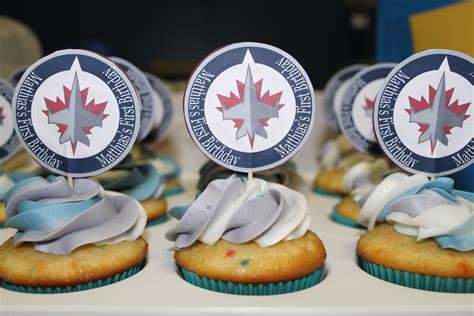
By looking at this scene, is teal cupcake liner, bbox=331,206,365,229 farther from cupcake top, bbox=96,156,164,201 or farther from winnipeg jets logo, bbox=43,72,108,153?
winnipeg jets logo, bbox=43,72,108,153

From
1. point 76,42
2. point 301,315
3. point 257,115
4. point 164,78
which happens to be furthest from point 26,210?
point 76,42

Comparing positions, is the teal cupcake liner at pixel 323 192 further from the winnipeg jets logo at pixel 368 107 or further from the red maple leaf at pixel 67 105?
the red maple leaf at pixel 67 105

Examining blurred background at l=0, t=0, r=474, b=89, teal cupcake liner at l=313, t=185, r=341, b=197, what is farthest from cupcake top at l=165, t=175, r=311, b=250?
blurred background at l=0, t=0, r=474, b=89

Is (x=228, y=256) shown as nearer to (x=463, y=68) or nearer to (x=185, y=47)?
(x=463, y=68)

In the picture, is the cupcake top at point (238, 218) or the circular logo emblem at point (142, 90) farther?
the circular logo emblem at point (142, 90)

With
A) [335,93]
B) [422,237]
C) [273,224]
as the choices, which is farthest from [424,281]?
[335,93]

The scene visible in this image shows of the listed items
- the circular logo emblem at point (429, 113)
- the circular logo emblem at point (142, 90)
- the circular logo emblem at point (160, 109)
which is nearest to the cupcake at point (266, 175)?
the circular logo emblem at point (142, 90)

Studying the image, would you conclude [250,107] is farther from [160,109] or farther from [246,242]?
[160,109]
